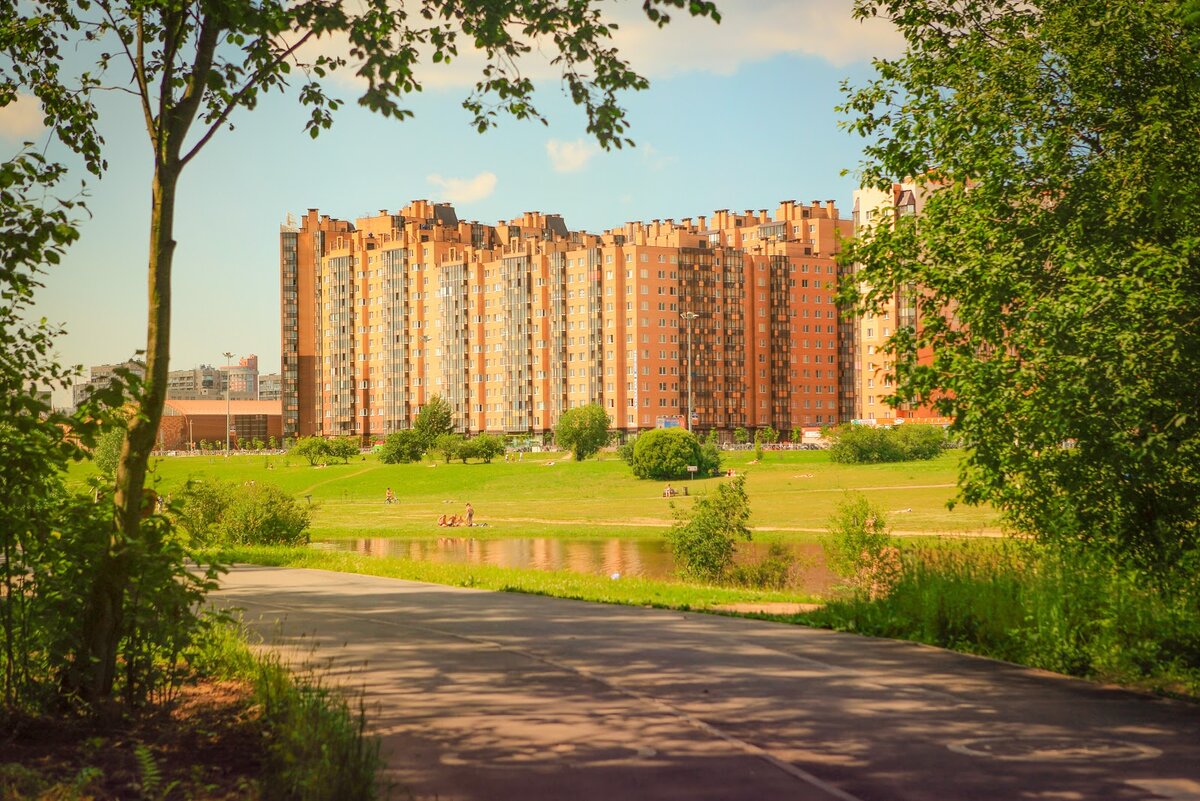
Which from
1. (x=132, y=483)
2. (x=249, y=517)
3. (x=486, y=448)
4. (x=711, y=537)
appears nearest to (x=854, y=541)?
(x=711, y=537)

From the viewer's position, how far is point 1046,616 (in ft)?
39.6

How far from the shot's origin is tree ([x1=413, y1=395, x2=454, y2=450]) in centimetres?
12094

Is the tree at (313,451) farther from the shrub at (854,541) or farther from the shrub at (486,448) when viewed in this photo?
the shrub at (854,541)

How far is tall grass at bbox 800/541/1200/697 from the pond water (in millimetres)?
20028

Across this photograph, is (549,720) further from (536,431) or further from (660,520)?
(536,431)

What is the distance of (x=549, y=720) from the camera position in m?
9.15

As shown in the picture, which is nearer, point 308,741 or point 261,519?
point 308,741

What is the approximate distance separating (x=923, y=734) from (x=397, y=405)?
175 meters

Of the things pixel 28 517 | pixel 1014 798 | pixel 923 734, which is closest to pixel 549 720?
pixel 923 734

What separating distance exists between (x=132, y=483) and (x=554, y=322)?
506 feet

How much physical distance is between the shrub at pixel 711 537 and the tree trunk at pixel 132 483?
2345cm

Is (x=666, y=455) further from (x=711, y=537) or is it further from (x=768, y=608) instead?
(x=768, y=608)

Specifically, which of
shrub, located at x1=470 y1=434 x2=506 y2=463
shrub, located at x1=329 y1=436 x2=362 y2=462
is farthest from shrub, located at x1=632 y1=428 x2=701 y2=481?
shrub, located at x1=329 y1=436 x2=362 y2=462

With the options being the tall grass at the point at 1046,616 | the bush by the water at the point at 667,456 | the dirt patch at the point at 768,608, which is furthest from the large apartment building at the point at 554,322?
the tall grass at the point at 1046,616
